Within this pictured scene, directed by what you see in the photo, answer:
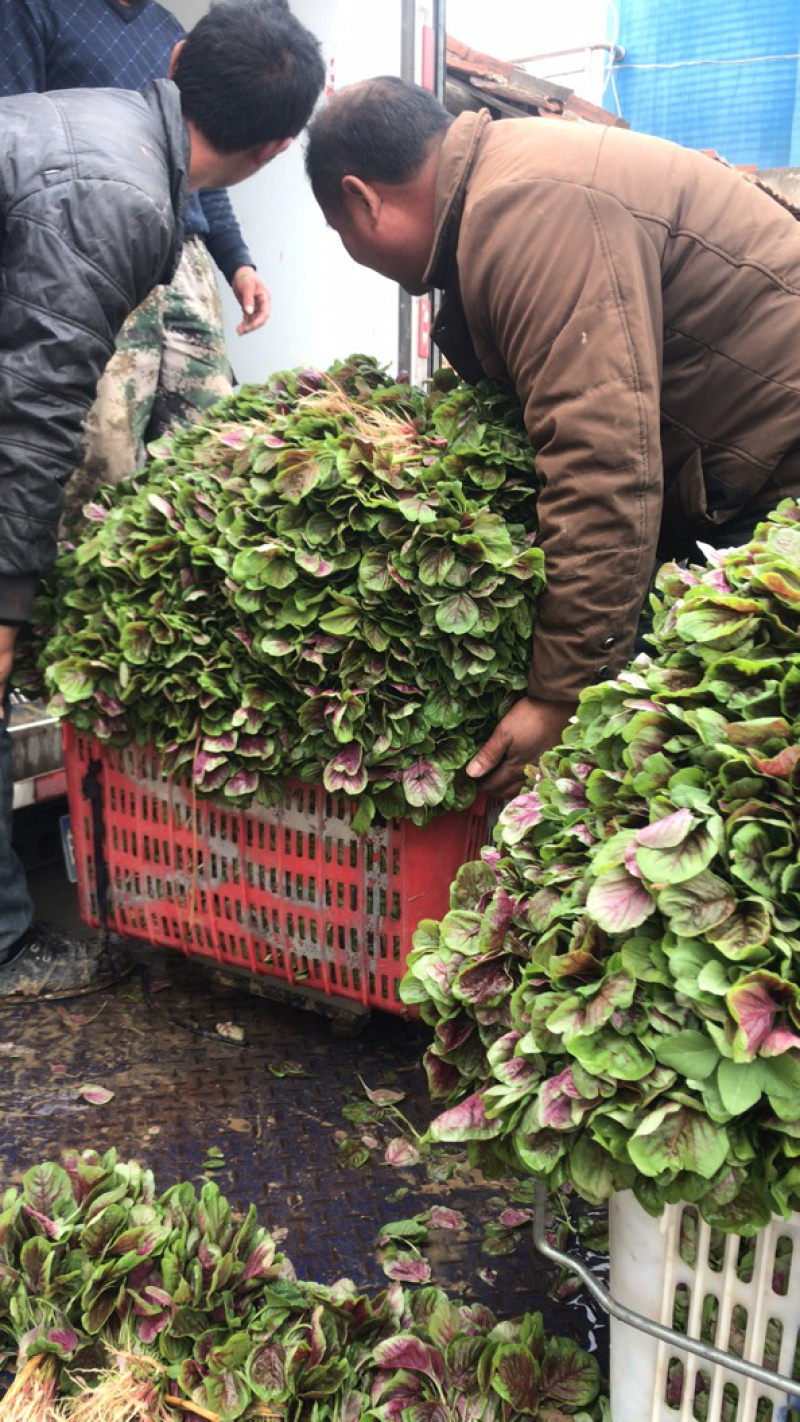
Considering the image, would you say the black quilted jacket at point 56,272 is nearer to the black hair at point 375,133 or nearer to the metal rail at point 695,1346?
the black hair at point 375,133

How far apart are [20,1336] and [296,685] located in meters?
1.14

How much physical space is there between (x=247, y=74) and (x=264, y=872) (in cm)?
189

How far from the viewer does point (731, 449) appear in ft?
7.55

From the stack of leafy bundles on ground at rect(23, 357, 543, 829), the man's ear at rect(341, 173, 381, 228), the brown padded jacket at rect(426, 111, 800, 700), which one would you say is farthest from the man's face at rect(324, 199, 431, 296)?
the stack of leafy bundles on ground at rect(23, 357, 543, 829)

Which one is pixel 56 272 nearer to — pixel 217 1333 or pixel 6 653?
pixel 6 653

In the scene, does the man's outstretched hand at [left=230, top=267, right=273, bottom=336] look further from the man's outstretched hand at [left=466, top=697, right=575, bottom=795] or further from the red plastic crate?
the man's outstretched hand at [left=466, top=697, right=575, bottom=795]

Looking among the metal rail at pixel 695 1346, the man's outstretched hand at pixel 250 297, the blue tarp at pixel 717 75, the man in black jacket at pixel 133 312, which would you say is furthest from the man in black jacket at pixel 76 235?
the blue tarp at pixel 717 75

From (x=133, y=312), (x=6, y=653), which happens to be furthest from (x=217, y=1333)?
(x=133, y=312)

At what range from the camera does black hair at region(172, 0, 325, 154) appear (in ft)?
8.79

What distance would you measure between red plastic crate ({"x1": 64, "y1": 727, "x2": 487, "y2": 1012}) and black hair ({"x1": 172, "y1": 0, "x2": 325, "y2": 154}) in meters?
1.54

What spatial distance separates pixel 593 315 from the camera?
2008mm

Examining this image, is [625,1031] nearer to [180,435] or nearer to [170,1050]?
[170,1050]

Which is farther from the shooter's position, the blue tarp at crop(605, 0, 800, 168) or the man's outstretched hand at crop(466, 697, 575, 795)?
the blue tarp at crop(605, 0, 800, 168)

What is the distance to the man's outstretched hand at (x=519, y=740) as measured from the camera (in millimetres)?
2139
